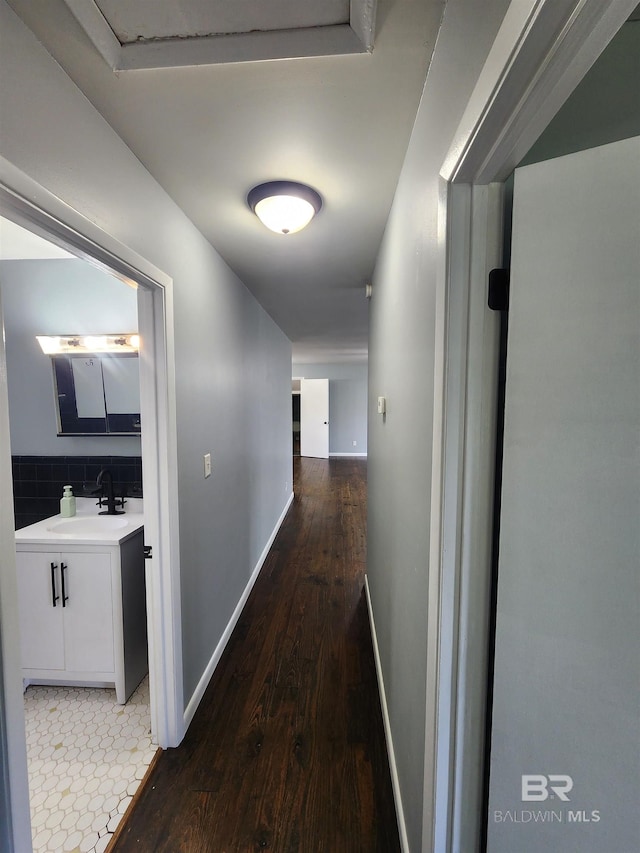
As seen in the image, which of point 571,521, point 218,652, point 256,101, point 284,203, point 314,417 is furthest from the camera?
point 314,417

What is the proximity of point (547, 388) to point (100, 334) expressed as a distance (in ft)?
7.81

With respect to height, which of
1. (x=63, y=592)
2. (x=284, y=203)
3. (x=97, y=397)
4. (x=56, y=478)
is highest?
(x=284, y=203)

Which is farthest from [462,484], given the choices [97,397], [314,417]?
[314,417]

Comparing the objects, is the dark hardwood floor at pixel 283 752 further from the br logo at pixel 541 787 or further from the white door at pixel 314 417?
the white door at pixel 314 417

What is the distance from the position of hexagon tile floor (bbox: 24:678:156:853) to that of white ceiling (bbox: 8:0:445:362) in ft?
7.66

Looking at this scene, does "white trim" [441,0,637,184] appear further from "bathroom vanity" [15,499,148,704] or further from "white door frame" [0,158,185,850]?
"bathroom vanity" [15,499,148,704]

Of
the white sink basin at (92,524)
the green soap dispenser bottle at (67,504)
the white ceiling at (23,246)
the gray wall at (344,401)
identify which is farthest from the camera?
the gray wall at (344,401)

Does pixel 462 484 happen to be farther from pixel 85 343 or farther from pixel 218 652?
pixel 85 343

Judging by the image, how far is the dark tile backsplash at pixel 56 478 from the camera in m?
2.14

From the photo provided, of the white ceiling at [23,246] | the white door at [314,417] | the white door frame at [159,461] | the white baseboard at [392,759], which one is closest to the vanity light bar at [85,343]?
the white ceiling at [23,246]

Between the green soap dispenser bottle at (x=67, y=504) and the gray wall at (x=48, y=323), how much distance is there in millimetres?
260

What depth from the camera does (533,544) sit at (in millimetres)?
687

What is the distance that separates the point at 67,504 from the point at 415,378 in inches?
85.3

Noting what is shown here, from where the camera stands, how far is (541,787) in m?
0.71
